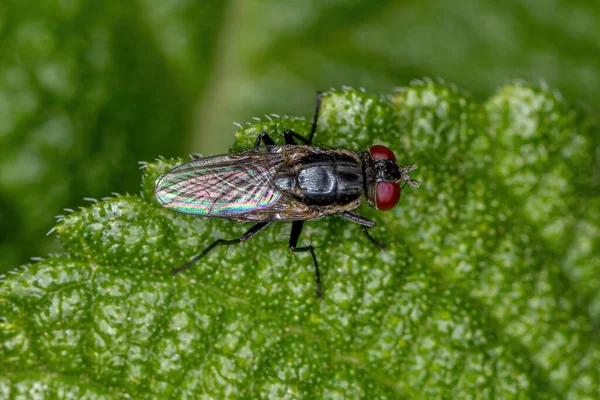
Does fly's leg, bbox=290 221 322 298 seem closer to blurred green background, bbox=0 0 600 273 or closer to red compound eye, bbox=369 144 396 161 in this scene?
red compound eye, bbox=369 144 396 161

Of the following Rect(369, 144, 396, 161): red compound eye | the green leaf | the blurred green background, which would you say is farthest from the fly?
the blurred green background

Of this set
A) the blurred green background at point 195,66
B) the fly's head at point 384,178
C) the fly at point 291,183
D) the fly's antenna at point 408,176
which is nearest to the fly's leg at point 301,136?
the fly at point 291,183

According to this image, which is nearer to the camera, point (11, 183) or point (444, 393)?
point (444, 393)

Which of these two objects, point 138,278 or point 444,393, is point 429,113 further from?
point 138,278

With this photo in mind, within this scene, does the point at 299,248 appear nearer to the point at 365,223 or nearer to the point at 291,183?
the point at 365,223

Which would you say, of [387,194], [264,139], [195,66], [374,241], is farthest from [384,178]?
[195,66]

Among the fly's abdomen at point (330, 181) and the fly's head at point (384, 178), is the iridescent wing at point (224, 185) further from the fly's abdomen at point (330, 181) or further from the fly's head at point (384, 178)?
the fly's head at point (384, 178)

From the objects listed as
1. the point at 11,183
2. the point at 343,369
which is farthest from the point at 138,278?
the point at 11,183
